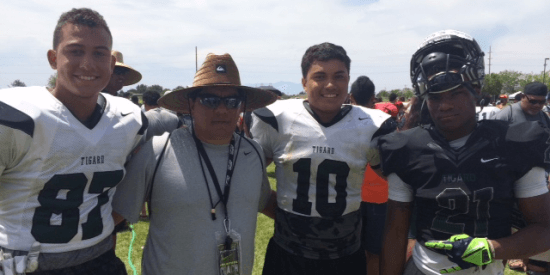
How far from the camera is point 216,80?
2.20 m

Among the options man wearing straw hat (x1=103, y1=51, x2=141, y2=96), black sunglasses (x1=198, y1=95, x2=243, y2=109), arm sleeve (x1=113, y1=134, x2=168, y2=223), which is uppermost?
man wearing straw hat (x1=103, y1=51, x2=141, y2=96)

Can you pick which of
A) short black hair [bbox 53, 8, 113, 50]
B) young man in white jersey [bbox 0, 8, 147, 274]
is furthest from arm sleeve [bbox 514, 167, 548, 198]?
short black hair [bbox 53, 8, 113, 50]

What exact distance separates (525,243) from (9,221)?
251 cm

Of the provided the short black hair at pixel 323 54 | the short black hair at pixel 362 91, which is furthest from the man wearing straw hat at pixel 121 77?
the short black hair at pixel 362 91

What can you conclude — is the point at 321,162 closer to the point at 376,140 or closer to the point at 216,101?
the point at 376,140

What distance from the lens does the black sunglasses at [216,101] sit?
85.1 inches

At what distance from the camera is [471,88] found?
183cm

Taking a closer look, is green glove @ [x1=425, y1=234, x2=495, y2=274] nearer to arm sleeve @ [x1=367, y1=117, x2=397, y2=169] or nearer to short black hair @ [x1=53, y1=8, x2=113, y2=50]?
arm sleeve @ [x1=367, y1=117, x2=397, y2=169]

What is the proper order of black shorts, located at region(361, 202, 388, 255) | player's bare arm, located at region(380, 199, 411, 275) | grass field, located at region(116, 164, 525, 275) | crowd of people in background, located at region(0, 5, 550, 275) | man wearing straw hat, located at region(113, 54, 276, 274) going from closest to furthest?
crowd of people in background, located at region(0, 5, 550, 275)
player's bare arm, located at region(380, 199, 411, 275)
man wearing straw hat, located at region(113, 54, 276, 274)
black shorts, located at region(361, 202, 388, 255)
grass field, located at region(116, 164, 525, 275)

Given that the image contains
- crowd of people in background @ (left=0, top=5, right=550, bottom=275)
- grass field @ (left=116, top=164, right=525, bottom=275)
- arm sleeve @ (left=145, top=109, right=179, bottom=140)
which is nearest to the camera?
crowd of people in background @ (left=0, top=5, right=550, bottom=275)

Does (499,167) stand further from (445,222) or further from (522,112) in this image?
(522,112)

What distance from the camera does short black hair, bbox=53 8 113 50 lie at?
1.94 meters

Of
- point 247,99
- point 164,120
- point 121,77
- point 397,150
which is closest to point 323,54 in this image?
point 247,99

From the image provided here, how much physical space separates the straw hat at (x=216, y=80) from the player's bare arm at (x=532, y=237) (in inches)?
63.8
